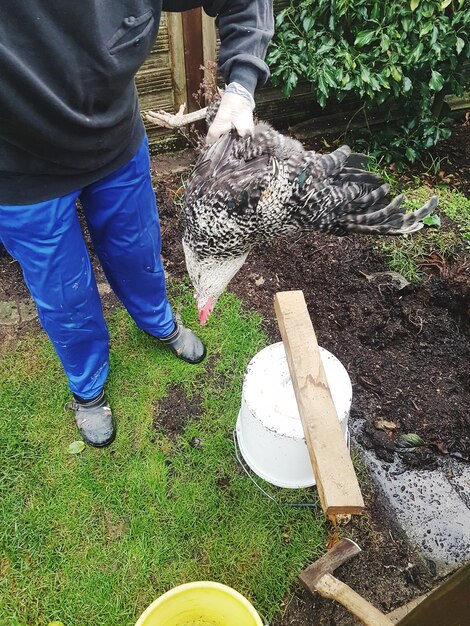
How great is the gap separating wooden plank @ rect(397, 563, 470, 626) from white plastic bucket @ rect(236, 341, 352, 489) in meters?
1.00

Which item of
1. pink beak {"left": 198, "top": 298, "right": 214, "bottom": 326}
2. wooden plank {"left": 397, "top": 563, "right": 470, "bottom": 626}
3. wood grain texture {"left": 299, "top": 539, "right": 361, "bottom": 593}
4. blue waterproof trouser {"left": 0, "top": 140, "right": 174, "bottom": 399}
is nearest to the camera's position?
wooden plank {"left": 397, "top": 563, "right": 470, "bottom": 626}

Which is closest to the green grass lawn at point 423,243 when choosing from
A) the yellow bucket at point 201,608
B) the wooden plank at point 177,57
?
the wooden plank at point 177,57

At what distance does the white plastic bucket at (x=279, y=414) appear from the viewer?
7.23 ft

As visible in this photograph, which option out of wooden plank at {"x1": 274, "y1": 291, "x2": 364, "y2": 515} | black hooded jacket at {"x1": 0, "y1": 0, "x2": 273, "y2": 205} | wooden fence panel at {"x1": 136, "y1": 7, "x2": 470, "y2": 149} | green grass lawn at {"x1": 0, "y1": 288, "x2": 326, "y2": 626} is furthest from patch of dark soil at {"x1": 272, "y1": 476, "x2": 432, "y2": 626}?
wooden fence panel at {"x1": 136, "y1": 7, "x2": 470, "y2": 149}

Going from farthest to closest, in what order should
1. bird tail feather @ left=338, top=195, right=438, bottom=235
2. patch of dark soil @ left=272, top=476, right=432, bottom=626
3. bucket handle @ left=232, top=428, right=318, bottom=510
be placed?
bucket handle @ left=232, top=428, right=318, bottom=510
bird tail feather @ left=338, top=195, right=438, bottom=235
patch of dark soil @ left=272, top=476, right=432, bottom=626

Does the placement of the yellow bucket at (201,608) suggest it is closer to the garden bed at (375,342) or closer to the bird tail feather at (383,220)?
the garden bed at (375,342)

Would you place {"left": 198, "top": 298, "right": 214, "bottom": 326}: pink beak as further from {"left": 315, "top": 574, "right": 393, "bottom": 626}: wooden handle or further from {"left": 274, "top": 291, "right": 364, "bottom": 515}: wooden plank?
{"left": 315, "top": 574, "right": 393, "bottom": 626}: wooden handle

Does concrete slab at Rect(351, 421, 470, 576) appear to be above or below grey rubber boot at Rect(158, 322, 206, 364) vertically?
below

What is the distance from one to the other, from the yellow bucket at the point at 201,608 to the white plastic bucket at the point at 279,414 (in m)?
0.64

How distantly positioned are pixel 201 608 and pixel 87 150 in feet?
5.82

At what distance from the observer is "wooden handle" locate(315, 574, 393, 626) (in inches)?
73.2

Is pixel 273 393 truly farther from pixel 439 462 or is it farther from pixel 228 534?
pixel 439 462

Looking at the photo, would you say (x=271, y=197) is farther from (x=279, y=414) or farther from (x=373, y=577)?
(x=373, y=577)

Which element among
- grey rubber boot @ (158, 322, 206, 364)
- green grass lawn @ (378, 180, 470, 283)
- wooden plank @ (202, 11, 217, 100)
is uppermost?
wooden plank @ (202, 11, 217, 100)
